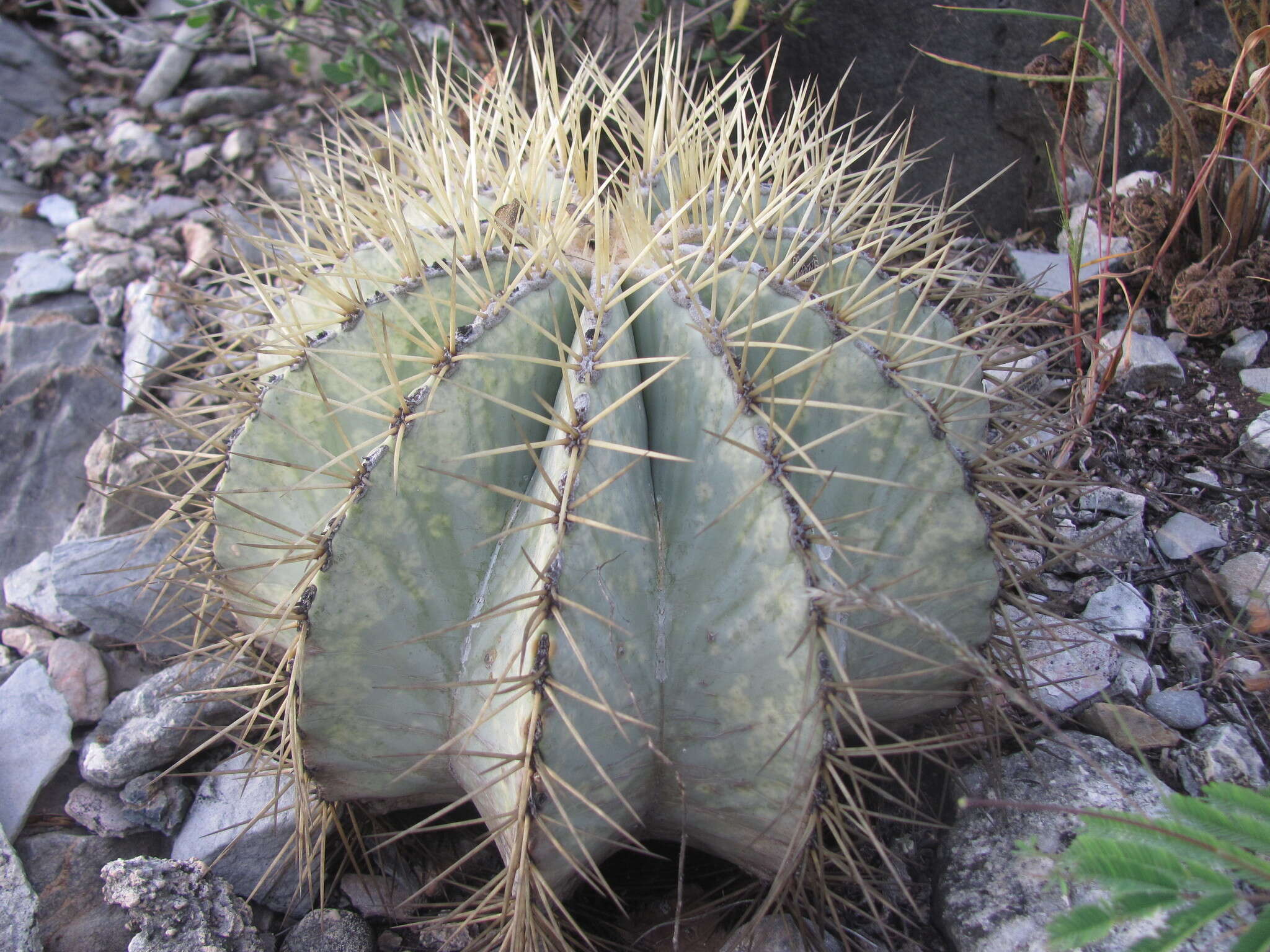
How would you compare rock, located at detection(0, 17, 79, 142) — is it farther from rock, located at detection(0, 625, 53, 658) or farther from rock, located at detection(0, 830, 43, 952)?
rock, located at detection(0, 830, 43, 952)

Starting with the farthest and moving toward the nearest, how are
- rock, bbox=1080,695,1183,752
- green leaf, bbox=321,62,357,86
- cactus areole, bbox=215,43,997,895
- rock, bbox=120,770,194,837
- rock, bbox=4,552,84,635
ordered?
green leaf, bbox=321,62,357,86
rock, bbox=4,552,84,635
rock, bbox=120,770,194,837
rock, bbox=1080,695,1183,752
cactus areole, bbox=215,43,997,895

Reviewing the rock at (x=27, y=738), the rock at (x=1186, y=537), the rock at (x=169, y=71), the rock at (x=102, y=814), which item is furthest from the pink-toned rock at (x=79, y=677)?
the rock at (x=169, y=71)

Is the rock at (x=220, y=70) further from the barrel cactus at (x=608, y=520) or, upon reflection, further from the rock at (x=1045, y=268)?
the rock at (x=1045, y=268)

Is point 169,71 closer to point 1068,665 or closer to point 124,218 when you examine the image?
point 124,218

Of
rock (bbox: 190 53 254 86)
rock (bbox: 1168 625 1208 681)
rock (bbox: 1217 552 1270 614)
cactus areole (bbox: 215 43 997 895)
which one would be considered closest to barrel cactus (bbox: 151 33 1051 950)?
cactus areole (bbox: 215 43 997 895)

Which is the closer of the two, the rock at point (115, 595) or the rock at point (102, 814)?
the rock at point (102, 814)

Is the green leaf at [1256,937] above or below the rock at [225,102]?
above
